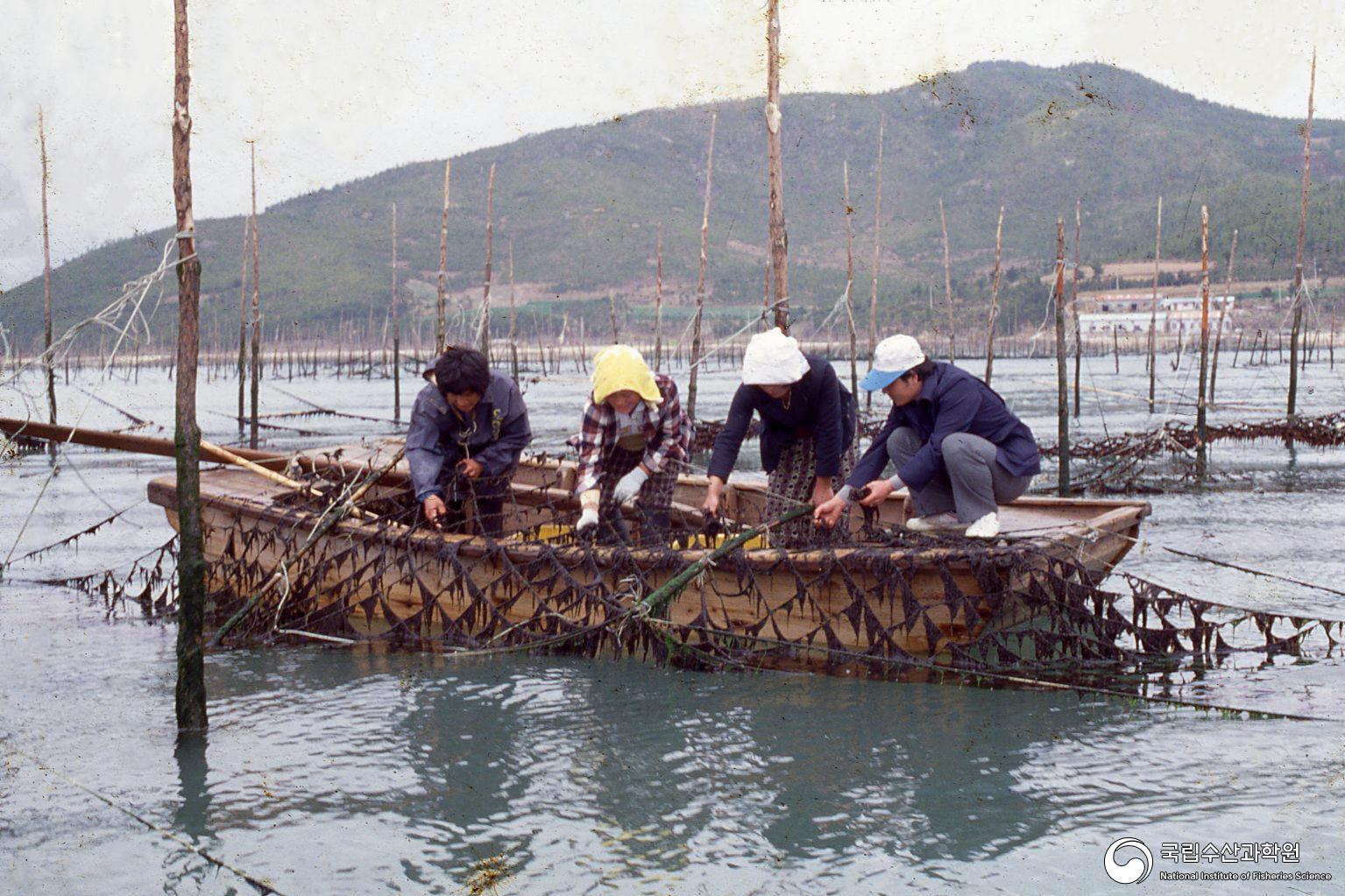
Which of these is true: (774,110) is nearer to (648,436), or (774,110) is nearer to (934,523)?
(648,436)

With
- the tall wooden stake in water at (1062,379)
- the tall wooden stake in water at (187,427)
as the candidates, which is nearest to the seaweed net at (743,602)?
the tall wooden stake in water at (187,427)

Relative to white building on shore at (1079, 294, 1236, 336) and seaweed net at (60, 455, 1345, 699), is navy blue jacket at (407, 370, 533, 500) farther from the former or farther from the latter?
white building on shore at (1079, 294, 1236, 336)

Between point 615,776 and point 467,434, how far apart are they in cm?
287

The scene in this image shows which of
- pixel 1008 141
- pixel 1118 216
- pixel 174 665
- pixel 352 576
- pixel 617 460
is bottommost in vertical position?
pixel 174 665

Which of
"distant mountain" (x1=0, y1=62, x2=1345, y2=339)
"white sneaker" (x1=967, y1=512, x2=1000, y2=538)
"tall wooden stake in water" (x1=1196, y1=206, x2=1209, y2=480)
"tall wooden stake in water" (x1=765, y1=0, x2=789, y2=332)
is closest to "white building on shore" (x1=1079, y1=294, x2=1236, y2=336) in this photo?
"distant mountain" (x1=0, y1=62, x2=1345, y2=339)

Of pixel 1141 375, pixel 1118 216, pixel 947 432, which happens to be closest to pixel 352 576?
pixel 947 432

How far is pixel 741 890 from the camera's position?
4.45m

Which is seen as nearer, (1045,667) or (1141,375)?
(1045,667)

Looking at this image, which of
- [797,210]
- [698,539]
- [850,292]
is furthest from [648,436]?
[797,210]

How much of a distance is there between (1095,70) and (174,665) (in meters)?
136

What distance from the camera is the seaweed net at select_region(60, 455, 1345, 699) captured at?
642 cm

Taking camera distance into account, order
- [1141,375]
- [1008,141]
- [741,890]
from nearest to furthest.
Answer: [741,890] → [1141,375] → [1008,141]

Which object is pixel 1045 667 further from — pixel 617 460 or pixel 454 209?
pixel 454 209

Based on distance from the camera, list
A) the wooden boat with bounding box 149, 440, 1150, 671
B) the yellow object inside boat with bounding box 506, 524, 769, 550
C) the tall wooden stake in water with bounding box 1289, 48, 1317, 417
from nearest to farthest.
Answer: the wooden boat with bounding box 149, 440, 1150, 671
the yellow object inside boat with bounding box 506, 524, 769, 550
the tall wooden stake in water with bounding box 1289, 48, 1317, 417
